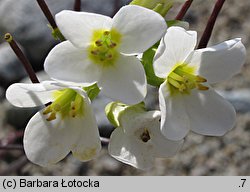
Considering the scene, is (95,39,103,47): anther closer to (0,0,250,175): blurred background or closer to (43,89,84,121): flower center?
(43,89,84,121): flower center

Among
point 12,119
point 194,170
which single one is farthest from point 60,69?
point 12,119

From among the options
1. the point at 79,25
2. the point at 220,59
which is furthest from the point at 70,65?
the point at 220,59

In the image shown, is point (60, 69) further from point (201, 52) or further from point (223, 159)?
point (223, 159)

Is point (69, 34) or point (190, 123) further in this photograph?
point (190, 123)

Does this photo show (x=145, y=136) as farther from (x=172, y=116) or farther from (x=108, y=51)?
(x=108, y=51)

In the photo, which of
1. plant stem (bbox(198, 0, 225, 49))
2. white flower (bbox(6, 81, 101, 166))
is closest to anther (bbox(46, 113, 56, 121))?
white flower (bbox(6, 81, 101, 166))

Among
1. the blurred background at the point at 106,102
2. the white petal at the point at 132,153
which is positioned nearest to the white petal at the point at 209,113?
the white petal at the point at 132,153
